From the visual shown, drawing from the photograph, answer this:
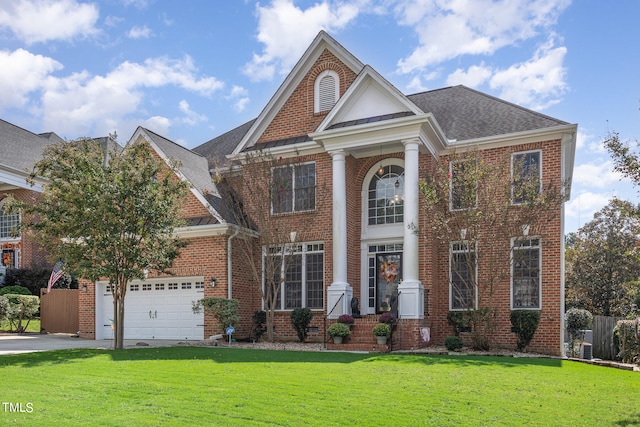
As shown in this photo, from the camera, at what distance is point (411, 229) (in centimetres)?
1631

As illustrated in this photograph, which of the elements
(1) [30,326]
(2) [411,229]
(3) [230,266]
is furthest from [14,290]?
(2) [411,229]

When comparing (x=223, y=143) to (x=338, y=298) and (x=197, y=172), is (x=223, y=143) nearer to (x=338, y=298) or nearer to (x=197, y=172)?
(x=197, y=172)

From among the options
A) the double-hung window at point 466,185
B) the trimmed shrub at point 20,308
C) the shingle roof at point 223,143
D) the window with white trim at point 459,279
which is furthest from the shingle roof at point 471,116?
the trimmed shrub at point 20,308

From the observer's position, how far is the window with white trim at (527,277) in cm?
1644

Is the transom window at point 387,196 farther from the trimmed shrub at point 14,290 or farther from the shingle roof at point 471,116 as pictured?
the trimmed shrub at point 14,290

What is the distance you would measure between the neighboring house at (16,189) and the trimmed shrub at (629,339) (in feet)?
85.4

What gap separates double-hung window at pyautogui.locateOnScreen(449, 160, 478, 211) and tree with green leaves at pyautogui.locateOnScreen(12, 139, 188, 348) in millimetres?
7666

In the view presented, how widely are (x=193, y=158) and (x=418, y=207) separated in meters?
9.76

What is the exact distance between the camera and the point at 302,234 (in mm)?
17766

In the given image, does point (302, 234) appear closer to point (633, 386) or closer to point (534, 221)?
point (534, 221)

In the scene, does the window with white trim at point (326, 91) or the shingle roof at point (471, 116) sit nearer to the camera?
the shingle roof at point (471, 116)

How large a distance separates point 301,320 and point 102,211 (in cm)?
724

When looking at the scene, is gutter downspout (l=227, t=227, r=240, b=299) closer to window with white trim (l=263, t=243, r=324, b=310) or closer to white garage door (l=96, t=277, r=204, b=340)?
white garage door (l=96, t=277, r=204, b=340)

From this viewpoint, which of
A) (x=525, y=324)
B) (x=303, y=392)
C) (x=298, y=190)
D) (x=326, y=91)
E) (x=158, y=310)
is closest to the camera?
(x=303, y=392)
